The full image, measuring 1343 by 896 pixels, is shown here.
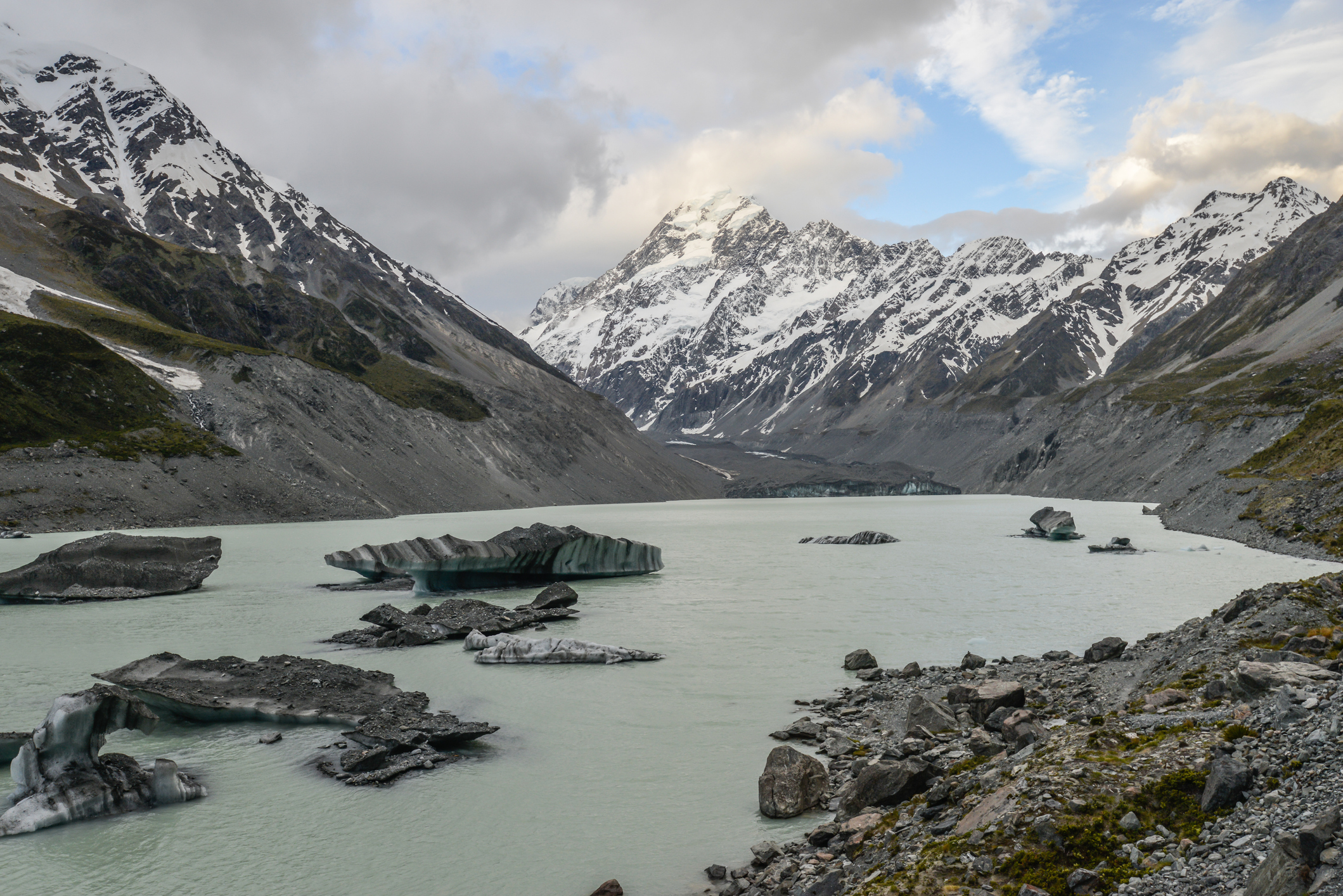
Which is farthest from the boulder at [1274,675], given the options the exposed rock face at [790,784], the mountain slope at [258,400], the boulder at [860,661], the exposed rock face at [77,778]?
the mountain slope at [258,400]

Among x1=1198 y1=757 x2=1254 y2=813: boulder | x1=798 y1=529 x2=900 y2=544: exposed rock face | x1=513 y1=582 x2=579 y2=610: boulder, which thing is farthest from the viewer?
x1=798 y1=529 x2=900 y2=544: exposed rock face

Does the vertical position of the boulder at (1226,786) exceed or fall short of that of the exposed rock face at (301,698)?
it exceeds it

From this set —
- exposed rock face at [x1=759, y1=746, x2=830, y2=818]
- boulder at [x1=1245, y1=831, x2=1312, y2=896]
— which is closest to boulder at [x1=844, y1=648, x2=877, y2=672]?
exposed rock face at [x1=759, y1=746, x2=830, y2=818]

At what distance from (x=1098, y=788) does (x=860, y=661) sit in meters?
15.3

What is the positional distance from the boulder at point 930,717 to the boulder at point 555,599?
22551 mm

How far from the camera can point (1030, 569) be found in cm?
5306

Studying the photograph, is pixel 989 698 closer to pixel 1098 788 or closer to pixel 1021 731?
pixel 1021 731

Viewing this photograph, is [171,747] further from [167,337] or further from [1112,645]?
[167,337]

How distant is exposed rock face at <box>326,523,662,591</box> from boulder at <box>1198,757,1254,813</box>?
38.3 m

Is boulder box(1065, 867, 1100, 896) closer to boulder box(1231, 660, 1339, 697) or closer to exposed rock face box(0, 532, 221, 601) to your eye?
boulder box(1231, 660, 1339, 697)

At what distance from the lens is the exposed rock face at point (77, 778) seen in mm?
13844

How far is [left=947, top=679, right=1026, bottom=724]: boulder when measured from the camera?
16.7m

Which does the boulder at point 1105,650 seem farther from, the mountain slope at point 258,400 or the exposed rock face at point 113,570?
the mountain slope at point 258,400

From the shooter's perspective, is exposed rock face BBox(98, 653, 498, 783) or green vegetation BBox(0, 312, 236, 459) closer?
exposed rock face BBox(98, 653, 498, 783)
